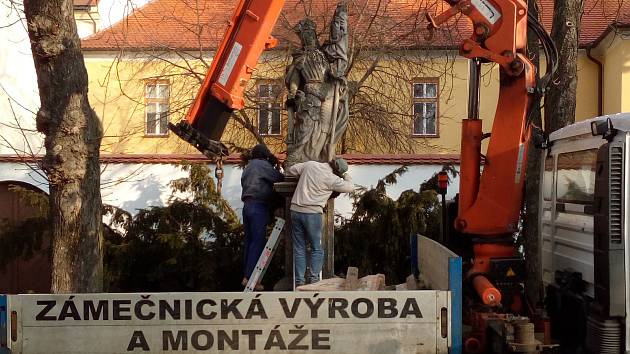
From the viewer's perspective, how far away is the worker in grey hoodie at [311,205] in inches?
311

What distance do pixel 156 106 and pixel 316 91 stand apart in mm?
15252

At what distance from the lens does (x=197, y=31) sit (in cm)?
1962

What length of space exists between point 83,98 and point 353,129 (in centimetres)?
1171

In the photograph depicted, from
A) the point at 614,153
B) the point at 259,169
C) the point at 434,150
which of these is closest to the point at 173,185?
the point at 259,169

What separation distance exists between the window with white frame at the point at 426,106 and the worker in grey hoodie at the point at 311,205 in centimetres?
1473

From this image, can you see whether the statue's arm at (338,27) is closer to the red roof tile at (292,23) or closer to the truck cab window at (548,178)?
the truck cab window at (548,178)

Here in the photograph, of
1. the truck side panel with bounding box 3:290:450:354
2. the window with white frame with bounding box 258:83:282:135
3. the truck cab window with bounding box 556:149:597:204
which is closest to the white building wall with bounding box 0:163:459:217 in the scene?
the truck cab window with bounding box 556:149:597:204

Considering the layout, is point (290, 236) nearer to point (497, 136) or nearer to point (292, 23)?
point (497, 136)

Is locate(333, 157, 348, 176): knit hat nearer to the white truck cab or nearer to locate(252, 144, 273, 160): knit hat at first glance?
locate(252, 144, 273, 160): knit hat

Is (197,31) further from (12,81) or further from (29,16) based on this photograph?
(29,16)

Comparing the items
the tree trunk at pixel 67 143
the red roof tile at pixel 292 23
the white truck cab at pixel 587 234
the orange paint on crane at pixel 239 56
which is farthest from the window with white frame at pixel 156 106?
the white truck cab at pixel 587 234

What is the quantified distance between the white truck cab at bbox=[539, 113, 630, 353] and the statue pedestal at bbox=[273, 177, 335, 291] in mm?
2445

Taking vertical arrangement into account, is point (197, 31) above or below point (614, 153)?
above

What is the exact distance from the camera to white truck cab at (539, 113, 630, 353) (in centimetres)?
481
